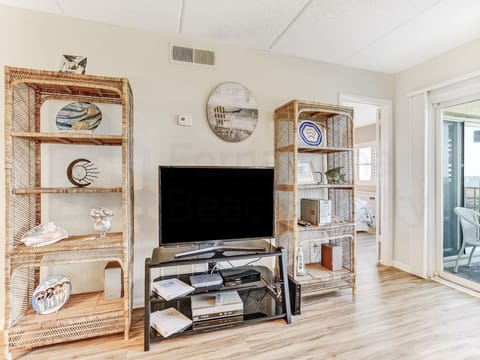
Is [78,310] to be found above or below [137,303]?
above

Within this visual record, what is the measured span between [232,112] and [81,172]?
1.42m

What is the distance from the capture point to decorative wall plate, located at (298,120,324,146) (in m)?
2.61

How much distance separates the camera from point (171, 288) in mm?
1912

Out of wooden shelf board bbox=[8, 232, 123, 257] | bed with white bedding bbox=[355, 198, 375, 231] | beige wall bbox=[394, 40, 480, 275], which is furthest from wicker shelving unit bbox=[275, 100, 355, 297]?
bed with white bedding bbox=[355, 198, 375, 231]

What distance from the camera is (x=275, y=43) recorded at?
2.50 m

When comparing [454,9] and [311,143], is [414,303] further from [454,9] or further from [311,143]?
[454,9]

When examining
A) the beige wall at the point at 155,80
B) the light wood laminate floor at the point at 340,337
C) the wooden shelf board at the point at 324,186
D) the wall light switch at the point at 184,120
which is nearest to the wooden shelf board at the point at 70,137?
the beige wall at the point at 155,80

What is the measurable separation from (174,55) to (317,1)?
127cm

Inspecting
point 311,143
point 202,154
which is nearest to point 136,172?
point 202,154

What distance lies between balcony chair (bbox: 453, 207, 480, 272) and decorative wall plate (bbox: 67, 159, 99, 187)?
3705 millimetres

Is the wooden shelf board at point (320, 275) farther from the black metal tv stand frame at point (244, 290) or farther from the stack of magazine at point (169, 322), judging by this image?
the stack of magazine at point (169, 322)

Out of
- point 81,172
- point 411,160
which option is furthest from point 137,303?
point 411,160

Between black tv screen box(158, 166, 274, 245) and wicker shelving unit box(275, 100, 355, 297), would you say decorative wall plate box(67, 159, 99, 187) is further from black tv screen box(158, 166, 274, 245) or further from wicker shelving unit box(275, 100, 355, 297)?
wicker shelving unit box(275, 100, 355, 297)

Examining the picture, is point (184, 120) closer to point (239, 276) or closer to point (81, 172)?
point (81, 172)
